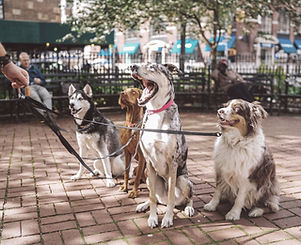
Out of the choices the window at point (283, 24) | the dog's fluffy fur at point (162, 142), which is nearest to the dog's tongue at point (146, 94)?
the dog's fluffy fur at point (162, 142)

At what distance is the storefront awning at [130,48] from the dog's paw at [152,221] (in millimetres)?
33922

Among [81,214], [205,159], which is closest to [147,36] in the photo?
[205,159]

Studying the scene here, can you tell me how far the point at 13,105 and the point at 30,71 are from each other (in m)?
1.58

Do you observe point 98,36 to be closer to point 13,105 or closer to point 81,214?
point 13,105

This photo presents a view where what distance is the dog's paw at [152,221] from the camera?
10.7 feet

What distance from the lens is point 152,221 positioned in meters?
3.28

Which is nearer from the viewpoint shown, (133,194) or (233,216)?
(233,216)

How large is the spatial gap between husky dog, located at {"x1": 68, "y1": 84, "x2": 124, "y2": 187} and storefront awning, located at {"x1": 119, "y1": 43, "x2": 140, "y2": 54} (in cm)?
3232

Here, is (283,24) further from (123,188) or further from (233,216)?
(233,216)

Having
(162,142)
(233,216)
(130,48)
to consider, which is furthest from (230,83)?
(130,48)

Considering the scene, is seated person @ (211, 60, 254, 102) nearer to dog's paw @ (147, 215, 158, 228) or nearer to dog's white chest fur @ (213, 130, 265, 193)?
dog's white chest fur @ (213, 130, 265, 193)

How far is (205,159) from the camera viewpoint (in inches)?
230

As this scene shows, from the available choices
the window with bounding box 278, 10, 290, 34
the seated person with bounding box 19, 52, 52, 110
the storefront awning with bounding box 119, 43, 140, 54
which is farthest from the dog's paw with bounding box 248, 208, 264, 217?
the window with bounding box 278, 10, 290, 34

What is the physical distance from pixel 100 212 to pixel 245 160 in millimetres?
1762
